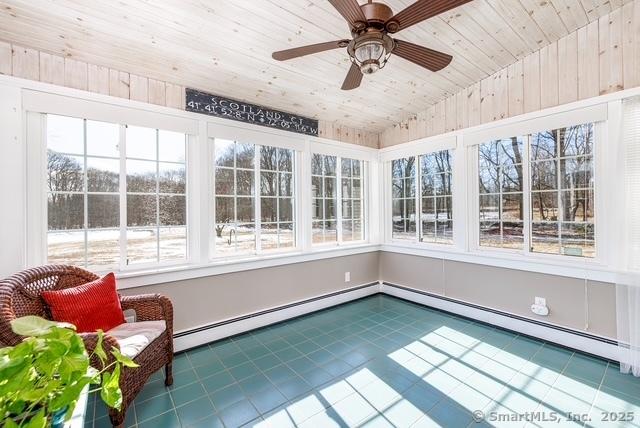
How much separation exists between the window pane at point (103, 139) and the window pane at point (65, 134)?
0.05 metres

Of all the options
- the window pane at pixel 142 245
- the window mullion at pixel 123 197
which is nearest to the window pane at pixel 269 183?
the window pane at pixel 142 245

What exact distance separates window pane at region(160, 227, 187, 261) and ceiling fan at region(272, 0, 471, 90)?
6.16ft

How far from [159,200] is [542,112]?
3745 mm

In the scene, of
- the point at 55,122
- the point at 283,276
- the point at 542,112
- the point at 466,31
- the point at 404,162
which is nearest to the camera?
the point at 55,122

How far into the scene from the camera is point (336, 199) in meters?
4.19

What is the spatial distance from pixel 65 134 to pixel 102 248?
0.95 metres

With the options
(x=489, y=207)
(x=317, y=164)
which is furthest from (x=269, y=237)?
(x=489, y=207)

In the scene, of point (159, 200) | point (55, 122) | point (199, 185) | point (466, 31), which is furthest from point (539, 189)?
point (55, 122)

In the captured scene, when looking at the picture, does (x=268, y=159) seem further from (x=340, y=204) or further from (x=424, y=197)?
(x=424, y=197)

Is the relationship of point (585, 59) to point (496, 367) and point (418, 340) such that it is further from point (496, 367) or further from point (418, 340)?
point (418, 340)

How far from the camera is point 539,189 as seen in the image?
9.89 feet

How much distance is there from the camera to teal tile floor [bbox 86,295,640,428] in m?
1.87

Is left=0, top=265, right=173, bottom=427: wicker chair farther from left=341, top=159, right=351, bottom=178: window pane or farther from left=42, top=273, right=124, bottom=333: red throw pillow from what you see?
left=341, top=159, right=351, bottom=178: window pane

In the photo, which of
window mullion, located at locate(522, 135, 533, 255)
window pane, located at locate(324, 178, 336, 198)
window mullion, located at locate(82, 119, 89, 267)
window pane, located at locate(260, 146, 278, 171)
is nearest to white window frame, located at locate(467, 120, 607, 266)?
window mullion, located at locate(522, 135, 533, 255)
